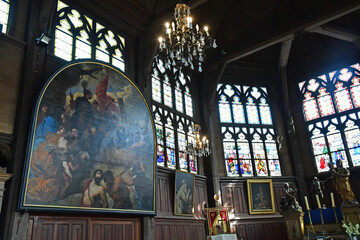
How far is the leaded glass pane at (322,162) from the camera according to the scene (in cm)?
1481

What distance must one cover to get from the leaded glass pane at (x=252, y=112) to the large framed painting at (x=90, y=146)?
696 cm

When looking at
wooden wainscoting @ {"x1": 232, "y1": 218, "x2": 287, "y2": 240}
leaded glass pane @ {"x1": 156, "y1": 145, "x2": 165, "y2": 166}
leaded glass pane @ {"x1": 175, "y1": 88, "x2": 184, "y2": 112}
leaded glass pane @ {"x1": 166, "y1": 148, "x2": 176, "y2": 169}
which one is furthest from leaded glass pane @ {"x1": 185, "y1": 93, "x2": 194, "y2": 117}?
wooden wainscoting @ {"x1": 232, "y1": 218, "x2": 287, "y2": 240}

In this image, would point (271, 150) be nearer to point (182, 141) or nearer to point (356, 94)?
point (356, 94)

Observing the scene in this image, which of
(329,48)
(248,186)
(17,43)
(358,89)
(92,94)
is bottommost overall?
(248,186)

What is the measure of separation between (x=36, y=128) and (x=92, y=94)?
207cm

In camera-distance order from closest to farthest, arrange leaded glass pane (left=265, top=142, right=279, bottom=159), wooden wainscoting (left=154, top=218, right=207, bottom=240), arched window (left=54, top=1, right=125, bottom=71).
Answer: arched window (left=54, top=1, right=125, bottom=71) < wooden wainscoting (left=154, top=218, right=207, bottom=240) < leaded glass pane (left=265, top=142, right=279, bottom=159)

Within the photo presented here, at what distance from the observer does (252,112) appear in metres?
16.4

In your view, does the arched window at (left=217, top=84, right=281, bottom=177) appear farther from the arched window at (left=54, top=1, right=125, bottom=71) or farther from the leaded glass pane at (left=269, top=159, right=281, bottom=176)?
the arched window at (left=54, top=1, right=125, bottom=71)

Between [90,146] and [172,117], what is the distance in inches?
193

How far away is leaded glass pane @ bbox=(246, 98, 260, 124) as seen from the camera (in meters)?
16.2

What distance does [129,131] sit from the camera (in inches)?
398

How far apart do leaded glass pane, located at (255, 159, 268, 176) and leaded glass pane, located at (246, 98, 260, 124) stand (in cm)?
208

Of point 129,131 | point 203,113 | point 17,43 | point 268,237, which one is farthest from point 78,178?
point 268,237

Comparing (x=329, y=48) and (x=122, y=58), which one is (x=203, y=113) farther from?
(x=329, y=48)
